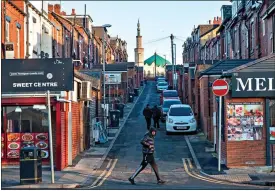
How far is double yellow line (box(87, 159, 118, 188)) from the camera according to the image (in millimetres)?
15875

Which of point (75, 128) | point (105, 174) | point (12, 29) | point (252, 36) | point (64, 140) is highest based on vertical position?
point (252, 36)

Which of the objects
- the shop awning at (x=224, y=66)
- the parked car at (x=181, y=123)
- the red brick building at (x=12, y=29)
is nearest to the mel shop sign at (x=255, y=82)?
the shop awning at (x=224, y=66)

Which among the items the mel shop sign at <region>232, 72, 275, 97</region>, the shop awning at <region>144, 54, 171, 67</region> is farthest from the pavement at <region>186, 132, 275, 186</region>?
the shop awning at <region>144, 54, 171, 67</region>

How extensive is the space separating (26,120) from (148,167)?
16.8ft

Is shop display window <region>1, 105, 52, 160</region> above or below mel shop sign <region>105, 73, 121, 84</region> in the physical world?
below

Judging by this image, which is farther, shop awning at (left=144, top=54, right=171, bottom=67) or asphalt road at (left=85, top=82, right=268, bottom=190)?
shop awning at (left=144, top=54, right=171, bottom=67)

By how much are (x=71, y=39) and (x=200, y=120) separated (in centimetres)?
1725

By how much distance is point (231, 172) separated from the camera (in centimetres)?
1786

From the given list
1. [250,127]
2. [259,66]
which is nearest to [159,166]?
[250,127]

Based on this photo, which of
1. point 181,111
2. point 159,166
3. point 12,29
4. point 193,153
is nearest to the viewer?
point 159,166

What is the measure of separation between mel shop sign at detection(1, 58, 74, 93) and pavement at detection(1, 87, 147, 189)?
3.02 m

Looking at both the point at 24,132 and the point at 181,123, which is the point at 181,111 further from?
the point at 24,132

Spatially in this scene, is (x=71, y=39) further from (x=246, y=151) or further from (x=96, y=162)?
(x=246, y=151)

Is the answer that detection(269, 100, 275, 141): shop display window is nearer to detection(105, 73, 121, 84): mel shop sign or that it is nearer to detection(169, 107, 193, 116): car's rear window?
detection(169, 107, 193, 116): car's rear window
